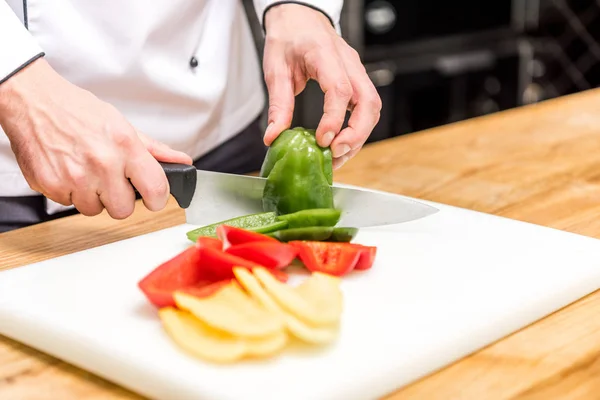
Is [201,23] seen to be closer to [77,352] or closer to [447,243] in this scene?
[447,243]

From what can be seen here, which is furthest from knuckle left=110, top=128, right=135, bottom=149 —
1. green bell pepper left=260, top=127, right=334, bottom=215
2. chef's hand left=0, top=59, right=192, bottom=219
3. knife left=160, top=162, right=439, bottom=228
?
green bell pepper left=260, top=127, right=334, bottom=215

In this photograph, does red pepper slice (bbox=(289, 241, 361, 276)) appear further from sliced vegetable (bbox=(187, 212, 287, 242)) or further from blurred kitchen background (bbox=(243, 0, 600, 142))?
blurred kitchen background (bbox=(243, 0, 600, 142))

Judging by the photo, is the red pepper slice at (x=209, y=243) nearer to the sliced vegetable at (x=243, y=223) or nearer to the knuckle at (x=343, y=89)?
the sliced vegetable at (x=243, y=223)

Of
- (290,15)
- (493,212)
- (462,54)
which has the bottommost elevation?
(493,212)

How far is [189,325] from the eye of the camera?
0.80 meters

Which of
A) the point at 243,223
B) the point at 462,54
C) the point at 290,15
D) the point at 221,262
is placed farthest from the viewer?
the point at 462,54

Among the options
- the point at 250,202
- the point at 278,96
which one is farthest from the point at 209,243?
the point at 278,96

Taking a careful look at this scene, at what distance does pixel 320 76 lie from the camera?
126 cm

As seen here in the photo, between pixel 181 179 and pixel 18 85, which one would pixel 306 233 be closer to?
pixel 181 179

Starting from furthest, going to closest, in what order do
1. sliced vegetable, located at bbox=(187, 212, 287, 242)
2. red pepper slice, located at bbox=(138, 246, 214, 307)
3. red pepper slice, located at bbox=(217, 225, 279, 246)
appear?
sliced vegetable, located at bbox=(187, 212, 287, 242)
red pepper slice, located at bbox=(217, 225, 279, 246)
red pepper slice, located at bbox=(138, 246, 214, 307)

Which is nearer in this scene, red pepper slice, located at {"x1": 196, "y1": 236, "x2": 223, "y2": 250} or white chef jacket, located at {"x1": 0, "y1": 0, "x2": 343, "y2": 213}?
red pepper slice, located at {"x1": 196, "y1": 236, "x2": 223, "y2": 250}

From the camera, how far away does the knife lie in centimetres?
113

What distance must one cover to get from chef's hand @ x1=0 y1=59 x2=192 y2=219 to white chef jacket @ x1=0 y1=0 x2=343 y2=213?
0.48 ft

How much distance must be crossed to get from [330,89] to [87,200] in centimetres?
39
